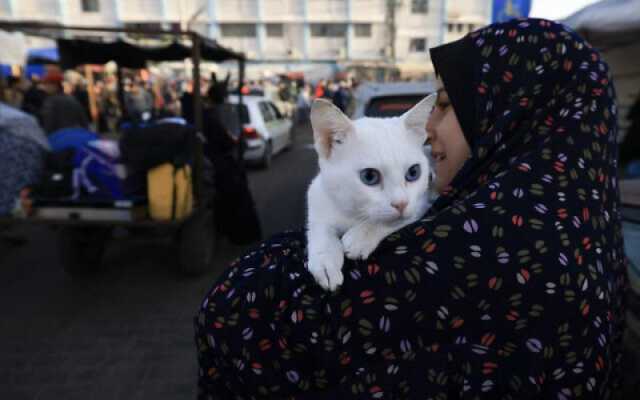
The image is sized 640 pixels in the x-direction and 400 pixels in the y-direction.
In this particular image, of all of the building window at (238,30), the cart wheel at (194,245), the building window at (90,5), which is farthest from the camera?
the building window at (238,30)

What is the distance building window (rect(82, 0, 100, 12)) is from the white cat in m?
44.2

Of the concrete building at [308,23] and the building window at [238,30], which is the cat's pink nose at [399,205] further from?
the building window at [238,30]

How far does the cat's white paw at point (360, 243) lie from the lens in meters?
1.12

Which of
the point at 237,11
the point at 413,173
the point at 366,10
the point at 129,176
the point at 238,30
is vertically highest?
the point at 237,11

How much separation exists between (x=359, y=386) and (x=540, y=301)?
0.47m

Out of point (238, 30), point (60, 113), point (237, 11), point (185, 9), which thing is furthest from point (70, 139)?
point (238, 30)

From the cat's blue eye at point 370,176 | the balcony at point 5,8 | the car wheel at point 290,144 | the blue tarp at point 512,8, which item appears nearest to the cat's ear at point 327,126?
the cat's blue eye at point 370,176

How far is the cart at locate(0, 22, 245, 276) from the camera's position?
382 cm

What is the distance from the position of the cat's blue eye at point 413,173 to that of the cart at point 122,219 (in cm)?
295

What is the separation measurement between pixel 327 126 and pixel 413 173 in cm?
33

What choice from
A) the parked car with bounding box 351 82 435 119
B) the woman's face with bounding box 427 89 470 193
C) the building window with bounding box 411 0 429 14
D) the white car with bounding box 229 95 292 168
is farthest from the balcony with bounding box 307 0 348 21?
the woman's face with bounding box 427 89 470 193

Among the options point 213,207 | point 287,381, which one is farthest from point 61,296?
point 287,381

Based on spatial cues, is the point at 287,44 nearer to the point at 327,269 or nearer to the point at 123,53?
the point at 123,53

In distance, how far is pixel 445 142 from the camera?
4.82 feet
